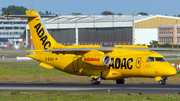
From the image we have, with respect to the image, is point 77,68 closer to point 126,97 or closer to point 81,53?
point 81,53

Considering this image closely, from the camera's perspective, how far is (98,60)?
1136 inches

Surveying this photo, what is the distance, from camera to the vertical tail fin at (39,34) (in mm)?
34156

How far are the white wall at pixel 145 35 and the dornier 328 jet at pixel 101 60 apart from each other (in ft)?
250

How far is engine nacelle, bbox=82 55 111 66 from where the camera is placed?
2870 centimetres

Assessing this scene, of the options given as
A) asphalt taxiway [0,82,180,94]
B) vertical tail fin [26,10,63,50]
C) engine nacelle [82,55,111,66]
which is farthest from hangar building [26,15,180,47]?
asphalt taxiway [0,82,180,94]

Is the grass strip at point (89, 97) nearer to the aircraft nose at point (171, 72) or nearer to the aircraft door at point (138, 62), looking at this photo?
the aircraft nose at point (171, 72)

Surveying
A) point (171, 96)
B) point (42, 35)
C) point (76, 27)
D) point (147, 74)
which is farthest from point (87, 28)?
point (171, 96)

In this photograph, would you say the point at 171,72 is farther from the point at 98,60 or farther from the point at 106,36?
the point at 106,36

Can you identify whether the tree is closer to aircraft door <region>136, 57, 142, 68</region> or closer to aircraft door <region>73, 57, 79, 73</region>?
aircraft door <region>73, 57, 79, 73</region>

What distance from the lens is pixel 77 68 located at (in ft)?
105

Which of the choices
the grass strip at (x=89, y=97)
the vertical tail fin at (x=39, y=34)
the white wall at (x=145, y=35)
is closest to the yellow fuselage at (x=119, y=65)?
the vertical tail fin at (x=39, y=34)

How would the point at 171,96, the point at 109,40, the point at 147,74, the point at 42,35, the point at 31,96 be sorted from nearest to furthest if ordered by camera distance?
the point at 171,96
the point at 31,96
the point at 147,74
the point at 42,35
the point at 109,40

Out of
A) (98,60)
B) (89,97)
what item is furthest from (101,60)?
(89,97)

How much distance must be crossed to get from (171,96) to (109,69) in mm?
9626
